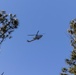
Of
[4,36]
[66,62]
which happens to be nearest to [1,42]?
[4,36]

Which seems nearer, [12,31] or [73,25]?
[12,31]

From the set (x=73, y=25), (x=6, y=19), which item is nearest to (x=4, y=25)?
(x=6, y=19)

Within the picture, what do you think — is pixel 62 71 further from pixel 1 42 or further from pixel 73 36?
pixel 1 42

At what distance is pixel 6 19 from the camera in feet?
90.9

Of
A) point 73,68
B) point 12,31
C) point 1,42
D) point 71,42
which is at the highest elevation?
point 71,42

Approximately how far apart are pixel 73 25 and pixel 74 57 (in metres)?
3.45

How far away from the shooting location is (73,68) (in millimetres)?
32219

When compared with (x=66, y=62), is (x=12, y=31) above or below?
below

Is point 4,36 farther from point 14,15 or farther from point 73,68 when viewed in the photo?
point 73,68

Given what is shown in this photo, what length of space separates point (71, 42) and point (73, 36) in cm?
69

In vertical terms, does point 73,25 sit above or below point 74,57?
above

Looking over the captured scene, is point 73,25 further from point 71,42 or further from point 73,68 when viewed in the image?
point 73,68

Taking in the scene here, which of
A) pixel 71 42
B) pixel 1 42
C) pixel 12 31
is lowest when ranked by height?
pixel 1 42

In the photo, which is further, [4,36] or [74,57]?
[74,57]
